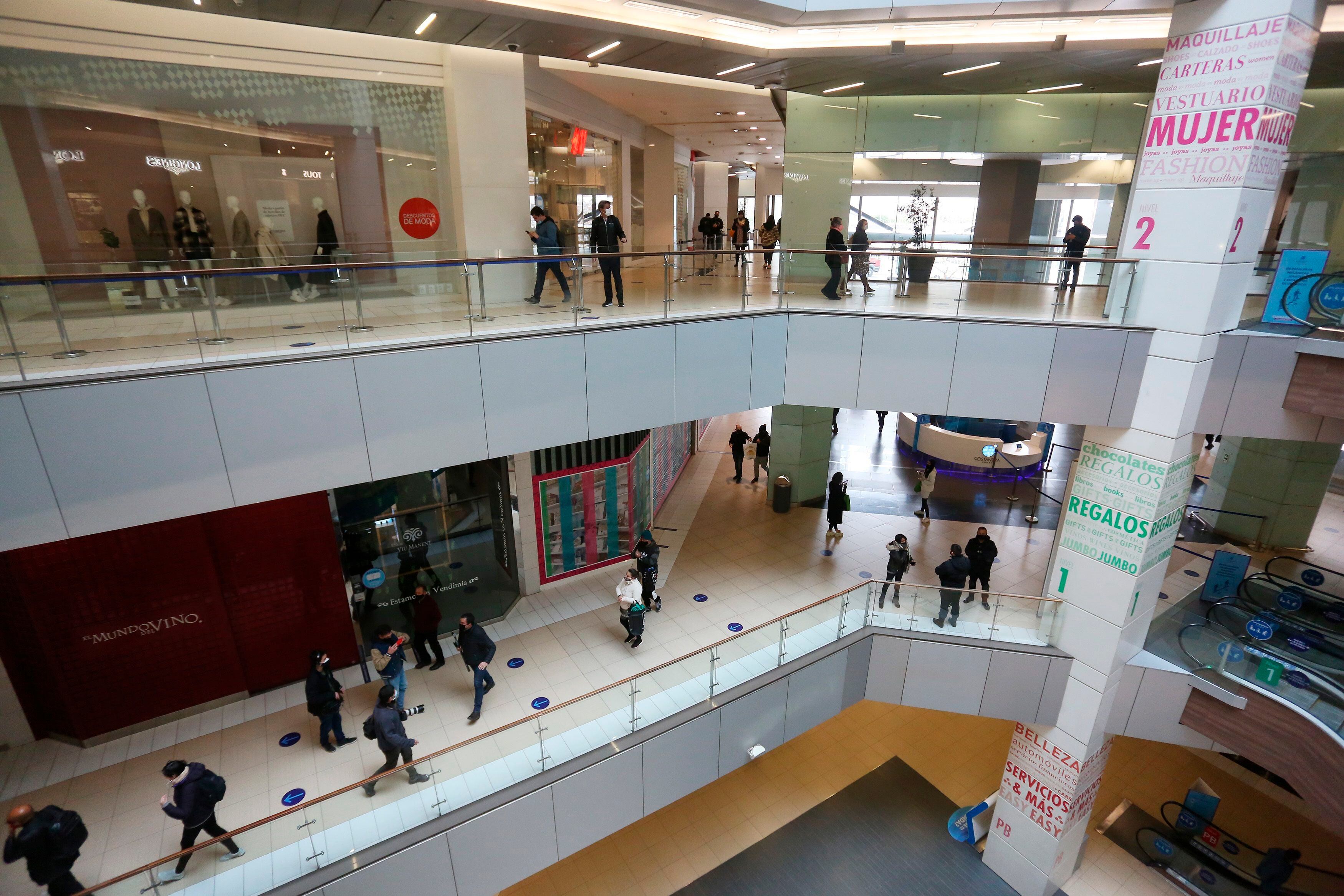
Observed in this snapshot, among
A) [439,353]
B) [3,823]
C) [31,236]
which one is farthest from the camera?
[31,236]

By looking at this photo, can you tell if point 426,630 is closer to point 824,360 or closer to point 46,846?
point 46,846

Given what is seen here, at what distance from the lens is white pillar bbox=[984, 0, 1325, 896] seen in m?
7.19

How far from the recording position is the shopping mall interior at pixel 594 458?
21.5ft

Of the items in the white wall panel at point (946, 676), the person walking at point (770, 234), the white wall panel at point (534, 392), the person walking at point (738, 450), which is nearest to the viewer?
the white wall panel at point (534, 392)

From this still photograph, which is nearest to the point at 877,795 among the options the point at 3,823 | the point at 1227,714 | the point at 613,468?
the point at 1227,714

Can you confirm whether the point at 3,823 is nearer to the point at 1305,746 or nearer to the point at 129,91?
the point at 129,91

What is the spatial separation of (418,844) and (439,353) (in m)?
5.12

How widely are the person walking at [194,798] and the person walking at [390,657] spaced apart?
1.77 metres

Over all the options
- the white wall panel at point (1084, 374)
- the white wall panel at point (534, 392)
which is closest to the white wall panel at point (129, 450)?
the white wall panel at point (534, 392)

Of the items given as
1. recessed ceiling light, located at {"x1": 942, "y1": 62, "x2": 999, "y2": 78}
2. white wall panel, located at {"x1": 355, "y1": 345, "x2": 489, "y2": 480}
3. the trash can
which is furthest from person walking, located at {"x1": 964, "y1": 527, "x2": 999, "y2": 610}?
white wall panel, located at {"x1": 355, "y1": 345, "x2": 489, "y2": 480}

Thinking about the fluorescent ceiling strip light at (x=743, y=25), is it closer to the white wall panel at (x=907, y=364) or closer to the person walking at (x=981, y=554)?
the white wall panel at (x=907, y=364)

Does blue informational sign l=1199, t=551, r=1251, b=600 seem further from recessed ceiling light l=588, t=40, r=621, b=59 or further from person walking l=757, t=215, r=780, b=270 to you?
recessed ceiling light l=588, t=40, r=621, b=59

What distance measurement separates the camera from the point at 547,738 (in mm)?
7262

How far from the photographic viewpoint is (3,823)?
6.52 m
